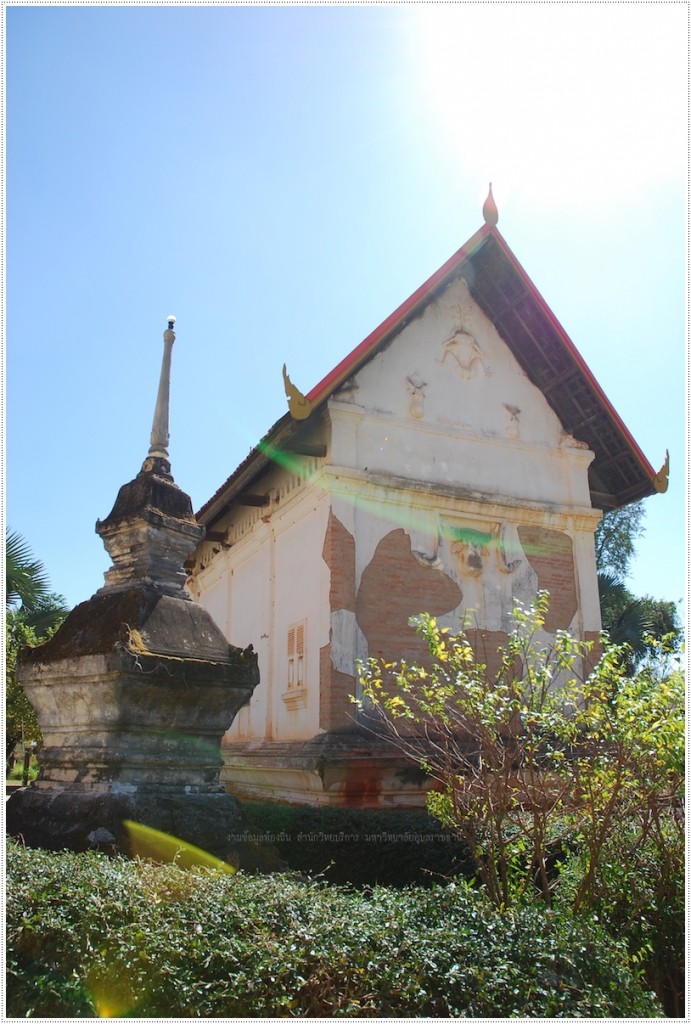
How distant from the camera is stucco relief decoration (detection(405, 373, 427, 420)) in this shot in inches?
492

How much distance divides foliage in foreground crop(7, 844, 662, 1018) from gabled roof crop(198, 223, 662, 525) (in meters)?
8.52

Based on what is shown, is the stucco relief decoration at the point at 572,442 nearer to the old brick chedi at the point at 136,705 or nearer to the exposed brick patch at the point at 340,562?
the exposed brick patch at the point at 340,562

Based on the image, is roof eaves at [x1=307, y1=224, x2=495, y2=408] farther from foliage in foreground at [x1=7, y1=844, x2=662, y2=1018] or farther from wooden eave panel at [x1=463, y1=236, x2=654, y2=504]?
foliage in foreground at [x1=7, y1=844, x2=662, y2=1018]

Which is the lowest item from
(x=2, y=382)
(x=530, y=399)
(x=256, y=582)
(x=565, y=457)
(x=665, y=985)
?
(x=665, y=985)

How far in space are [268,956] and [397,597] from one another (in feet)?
26.9

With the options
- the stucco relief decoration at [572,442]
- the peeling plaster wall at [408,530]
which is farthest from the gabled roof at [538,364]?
the peeling plaster wall at [408,530]

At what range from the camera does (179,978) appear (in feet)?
11.1

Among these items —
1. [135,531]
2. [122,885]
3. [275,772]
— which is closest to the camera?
[122,885]

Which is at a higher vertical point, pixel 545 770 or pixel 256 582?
pixel 256 582

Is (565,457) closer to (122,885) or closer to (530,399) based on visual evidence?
(530,399)

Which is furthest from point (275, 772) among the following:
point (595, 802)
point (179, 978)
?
point (179, 978)

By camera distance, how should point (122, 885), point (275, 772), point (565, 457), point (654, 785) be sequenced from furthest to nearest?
point (565, 457) → point (275, 772) → point (654, 785) → point (122, 885)

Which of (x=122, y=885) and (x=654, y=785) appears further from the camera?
(x=654, y=785)

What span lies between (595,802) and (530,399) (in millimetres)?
9592
